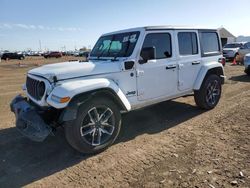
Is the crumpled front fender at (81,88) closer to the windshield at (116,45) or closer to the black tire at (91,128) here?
the black tire at (91,128)

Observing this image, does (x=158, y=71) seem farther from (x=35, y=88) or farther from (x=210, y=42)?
A: (x=35, y=88)

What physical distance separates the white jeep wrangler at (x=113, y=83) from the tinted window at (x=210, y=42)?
27 millimetres

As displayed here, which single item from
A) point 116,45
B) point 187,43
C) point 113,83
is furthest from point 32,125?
point 187,43

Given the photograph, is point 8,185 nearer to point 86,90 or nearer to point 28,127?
point 28,127

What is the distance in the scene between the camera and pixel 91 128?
13.4ft

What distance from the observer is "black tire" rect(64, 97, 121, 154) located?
3.81 metres

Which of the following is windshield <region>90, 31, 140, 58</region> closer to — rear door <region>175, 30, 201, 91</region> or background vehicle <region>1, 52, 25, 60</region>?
rear door <region>175, 30, 201, 91</region>

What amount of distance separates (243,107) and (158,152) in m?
3.45

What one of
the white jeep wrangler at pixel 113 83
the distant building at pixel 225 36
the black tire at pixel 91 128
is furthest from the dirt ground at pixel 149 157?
the distant building at pixel 225 36

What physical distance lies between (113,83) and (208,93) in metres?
3.15

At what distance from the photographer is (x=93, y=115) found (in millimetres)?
4098

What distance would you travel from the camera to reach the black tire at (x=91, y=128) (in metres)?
3.81

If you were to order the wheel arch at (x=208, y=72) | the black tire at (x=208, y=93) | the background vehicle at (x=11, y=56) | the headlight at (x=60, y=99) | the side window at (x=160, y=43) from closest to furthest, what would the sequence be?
1. the headlight at (x=60, y=99)
2. the side window at (x=160, y=43)
3. the wheel arch at (x=208, y=72)
4. the black tire at (x=208, y=93)
5. the background vehicle at (x=11, y=56)

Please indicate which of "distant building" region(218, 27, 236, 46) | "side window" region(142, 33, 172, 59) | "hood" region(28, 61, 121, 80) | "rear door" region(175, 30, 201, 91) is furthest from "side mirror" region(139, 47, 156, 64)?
"distant building" region(218, 27, 236, 46)
